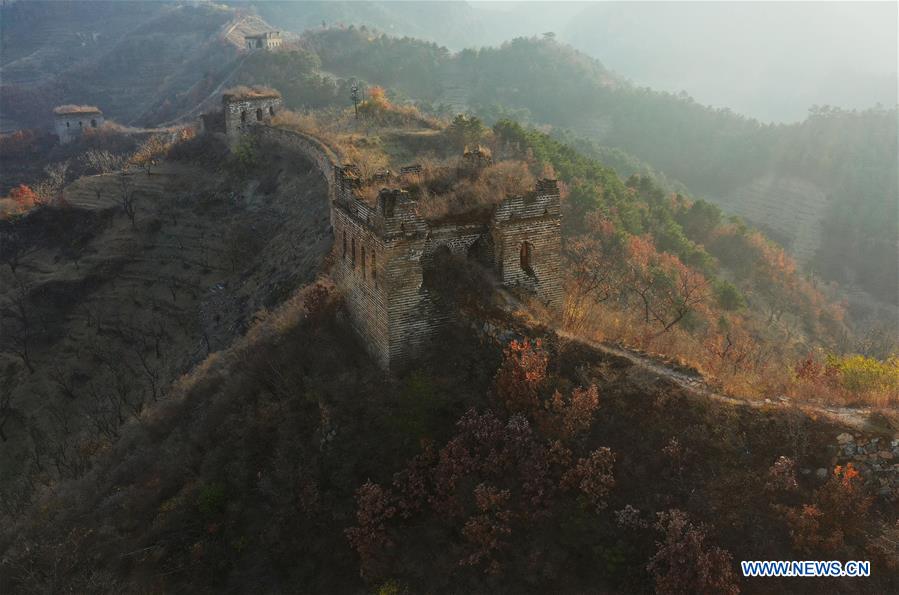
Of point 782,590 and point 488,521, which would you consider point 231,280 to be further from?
point 782,590

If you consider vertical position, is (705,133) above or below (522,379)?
below

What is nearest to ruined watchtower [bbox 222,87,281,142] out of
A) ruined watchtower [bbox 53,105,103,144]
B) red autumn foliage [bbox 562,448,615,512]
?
red autumn foliage [bbox 562,448,615,512]

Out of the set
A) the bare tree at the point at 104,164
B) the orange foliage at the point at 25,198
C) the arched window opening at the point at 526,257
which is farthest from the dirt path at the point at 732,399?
the bare tree at the point at 104,164

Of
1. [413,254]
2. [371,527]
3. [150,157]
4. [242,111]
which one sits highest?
[413,254]

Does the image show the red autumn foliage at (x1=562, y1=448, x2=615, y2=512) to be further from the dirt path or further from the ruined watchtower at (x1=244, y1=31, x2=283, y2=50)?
the ruined watchtower at (x1=244, y1=31, x2=283, y2=50)

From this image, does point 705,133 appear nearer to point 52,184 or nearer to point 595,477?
point 52,184

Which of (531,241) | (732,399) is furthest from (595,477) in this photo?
(531,241)
